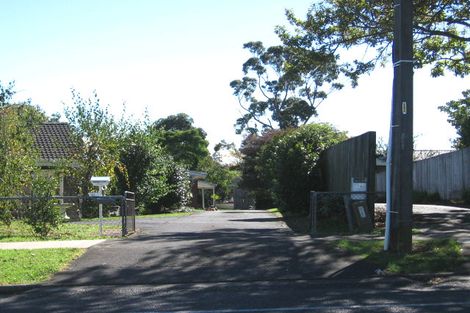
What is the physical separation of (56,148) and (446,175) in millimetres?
20261

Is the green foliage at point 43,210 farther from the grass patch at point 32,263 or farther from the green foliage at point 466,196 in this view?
the green foliage at point 466,196

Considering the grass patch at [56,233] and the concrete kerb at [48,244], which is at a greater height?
the grass patch at [56,233]

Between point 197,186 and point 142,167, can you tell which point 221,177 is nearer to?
point 197,186

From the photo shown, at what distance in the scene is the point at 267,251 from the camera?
1167 centimetres

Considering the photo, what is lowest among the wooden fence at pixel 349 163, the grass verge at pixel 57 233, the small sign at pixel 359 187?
the grass verge at pixel 57 233

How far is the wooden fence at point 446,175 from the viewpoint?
27.4 m

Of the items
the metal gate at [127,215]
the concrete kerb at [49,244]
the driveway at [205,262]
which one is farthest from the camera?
the metal gate at [127,215]

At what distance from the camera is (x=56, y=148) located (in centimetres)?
2969

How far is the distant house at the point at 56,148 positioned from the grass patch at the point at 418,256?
17.3 metres

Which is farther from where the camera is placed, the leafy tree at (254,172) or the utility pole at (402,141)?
the leafy tree at (254,172)

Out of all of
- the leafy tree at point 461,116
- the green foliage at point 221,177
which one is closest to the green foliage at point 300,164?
the leafy tree at point 461,116

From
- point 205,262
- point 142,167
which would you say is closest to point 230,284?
point 205,262

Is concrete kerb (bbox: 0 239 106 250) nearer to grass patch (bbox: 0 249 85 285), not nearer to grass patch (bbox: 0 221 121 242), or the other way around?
grass patch (bbox: 0 249 85 285)

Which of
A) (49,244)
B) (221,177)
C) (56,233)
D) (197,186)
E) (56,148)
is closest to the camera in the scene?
(49,244)
